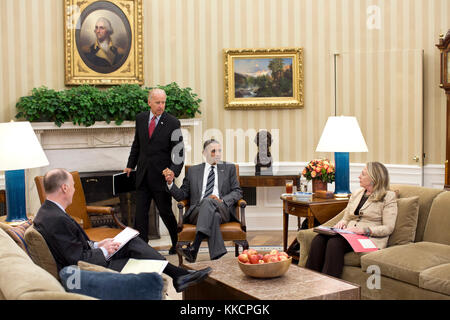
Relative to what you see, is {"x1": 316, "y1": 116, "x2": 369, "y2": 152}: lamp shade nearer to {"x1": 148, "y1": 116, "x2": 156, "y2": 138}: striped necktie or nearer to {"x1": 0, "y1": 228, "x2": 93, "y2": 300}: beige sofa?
{"x1": 148, "y1": 116, "x2": 156, "y2": 138}: striped necktie

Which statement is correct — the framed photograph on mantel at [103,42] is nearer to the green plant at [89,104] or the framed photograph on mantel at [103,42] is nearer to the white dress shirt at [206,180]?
the green plant at [89,104]

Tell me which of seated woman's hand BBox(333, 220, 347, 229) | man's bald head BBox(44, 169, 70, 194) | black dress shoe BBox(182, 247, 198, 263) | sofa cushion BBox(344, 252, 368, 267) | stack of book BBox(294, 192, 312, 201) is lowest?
black dress shoe BBox(182, 247, 198, 263)

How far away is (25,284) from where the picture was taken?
2.19 metres

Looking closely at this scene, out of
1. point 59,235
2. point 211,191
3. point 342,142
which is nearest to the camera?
point 59,235

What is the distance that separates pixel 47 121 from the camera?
7008 mm

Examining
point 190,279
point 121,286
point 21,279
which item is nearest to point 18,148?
point 190,279

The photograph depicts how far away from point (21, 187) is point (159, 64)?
11.5 ft

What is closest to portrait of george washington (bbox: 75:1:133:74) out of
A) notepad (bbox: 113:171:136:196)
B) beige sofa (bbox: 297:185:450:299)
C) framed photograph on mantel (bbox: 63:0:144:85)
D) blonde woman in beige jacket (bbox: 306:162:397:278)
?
framed photograph on mantel (bbox: 63:0:144:85)

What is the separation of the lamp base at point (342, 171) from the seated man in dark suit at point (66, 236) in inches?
93.3

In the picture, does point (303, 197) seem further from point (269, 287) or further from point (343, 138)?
point (269, 287)

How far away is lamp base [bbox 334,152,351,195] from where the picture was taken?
581 centimetres

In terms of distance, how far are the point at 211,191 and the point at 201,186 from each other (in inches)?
4.6

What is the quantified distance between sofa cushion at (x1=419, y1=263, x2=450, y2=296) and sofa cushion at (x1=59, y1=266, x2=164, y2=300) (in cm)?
214
